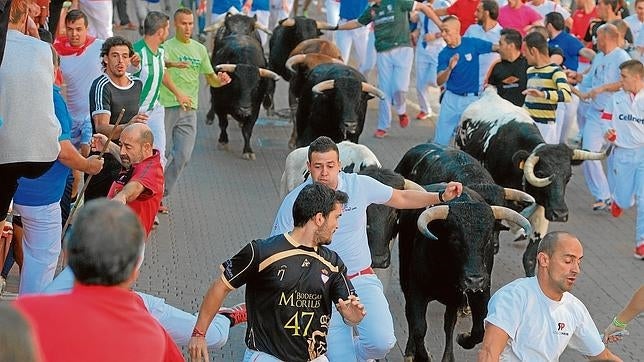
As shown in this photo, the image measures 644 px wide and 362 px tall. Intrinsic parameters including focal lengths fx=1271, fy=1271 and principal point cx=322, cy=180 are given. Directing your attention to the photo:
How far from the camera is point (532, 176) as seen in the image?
36.8 feet

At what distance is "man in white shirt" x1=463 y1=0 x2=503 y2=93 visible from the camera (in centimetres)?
1459

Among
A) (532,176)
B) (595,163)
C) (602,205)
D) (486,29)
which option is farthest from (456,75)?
(532,176)

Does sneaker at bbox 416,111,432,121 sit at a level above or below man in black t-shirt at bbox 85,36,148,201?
below

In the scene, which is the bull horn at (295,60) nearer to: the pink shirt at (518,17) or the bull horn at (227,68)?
the bull horn at (227,68)

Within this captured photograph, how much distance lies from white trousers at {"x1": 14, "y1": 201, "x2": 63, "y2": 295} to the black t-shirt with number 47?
211 cm

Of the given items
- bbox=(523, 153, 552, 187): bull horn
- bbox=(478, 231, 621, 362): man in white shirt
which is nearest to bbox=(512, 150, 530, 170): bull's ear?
bbox=(523, 153, 552, 187): bull horn

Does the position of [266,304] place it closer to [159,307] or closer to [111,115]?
[159,307]

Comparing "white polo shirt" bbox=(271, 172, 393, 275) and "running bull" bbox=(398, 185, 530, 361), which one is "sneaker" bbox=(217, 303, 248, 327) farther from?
"running bull" bbox=(398, 185, 530, 361)

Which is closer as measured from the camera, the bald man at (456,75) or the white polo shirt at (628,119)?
the white polo shirt at (628,119)

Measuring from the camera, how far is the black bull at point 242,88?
1550 centimetres

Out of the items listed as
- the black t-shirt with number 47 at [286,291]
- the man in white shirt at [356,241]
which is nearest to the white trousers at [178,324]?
the man in white shirt at [356,241]

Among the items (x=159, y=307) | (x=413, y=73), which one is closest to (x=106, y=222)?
(x=159, y=307)

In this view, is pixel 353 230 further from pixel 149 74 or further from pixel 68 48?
pixel 68 48

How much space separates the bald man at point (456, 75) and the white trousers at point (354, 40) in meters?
4.58
